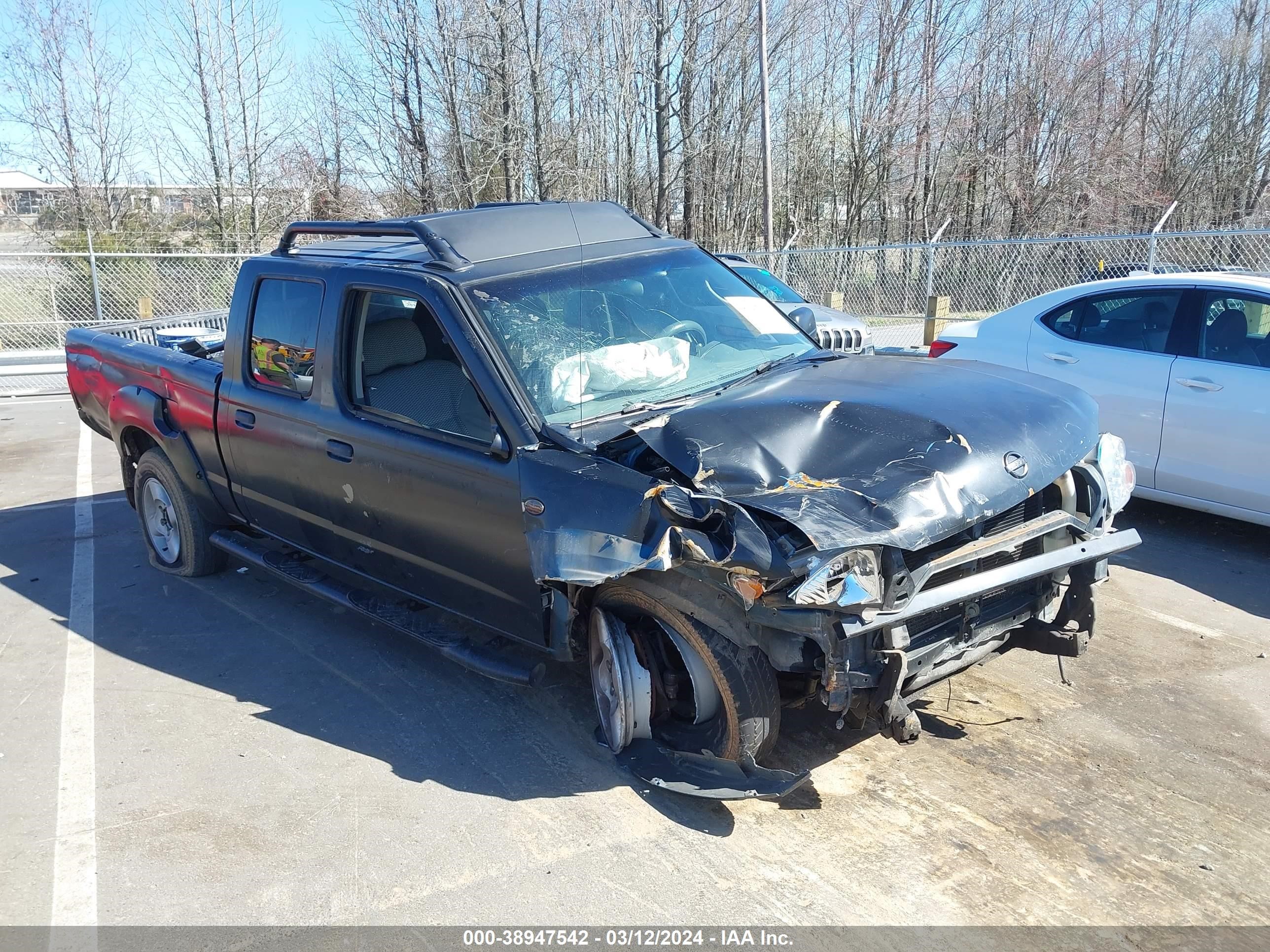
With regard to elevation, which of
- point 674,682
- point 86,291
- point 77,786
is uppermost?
point 86,291

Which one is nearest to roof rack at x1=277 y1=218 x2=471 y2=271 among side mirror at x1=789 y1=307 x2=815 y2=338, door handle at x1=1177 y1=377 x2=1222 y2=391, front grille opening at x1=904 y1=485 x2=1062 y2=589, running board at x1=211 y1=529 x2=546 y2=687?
running board at x1=211 y1=529 x2=546 y2=687

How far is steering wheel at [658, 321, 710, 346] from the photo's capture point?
173 inches

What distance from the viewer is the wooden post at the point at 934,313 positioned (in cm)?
1521

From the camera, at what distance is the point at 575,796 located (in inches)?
147

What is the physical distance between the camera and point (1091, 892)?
3047 mm

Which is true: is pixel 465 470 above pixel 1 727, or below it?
above

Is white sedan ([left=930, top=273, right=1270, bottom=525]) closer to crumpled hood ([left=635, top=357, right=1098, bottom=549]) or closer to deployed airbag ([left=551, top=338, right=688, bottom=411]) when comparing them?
crumpled hood ([left=635, top=357, right=1098, bottom=549])

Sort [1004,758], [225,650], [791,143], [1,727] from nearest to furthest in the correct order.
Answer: [1004,758] < [1,727] < [225,650] < [791,143]

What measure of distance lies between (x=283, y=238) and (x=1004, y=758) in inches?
173

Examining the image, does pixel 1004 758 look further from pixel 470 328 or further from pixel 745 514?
pixel 470 328


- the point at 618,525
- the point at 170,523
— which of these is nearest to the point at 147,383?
the point at 170,523

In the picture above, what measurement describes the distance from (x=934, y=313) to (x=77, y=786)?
13.9 metres

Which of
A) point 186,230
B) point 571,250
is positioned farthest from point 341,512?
point 186,230

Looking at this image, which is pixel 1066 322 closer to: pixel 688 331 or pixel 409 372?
pixel 688 331
